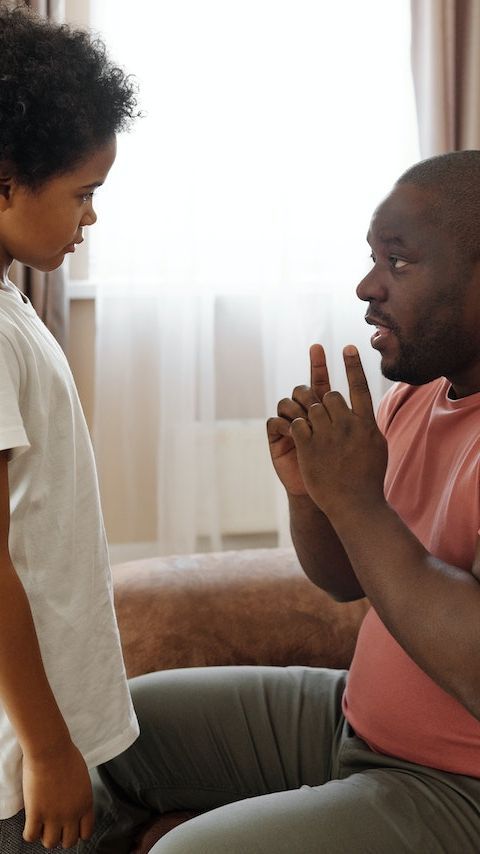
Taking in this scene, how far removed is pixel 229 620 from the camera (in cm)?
150

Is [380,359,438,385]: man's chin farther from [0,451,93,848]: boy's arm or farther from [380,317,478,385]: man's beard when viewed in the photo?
[0,451,93,848]: boy's arm

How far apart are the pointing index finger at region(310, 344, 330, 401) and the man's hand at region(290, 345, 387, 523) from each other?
0.27ft

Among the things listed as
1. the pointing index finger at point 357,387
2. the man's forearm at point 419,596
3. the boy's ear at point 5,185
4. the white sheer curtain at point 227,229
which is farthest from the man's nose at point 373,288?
the white sheer curtain at point 227,229

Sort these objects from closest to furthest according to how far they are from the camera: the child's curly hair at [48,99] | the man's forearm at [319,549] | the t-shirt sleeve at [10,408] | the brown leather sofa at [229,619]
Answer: the t-shirt sleeve at [10,408]
the child's curly hair at [48,99]
the man's forearm at [319,549]
the brown leather sofa at [229,619]

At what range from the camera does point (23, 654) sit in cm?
92

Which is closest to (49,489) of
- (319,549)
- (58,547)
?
(58,547)

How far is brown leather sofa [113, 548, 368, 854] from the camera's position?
58.3 inches

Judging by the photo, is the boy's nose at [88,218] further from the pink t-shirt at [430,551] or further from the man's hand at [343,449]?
the pink t-shirt at [430,551]

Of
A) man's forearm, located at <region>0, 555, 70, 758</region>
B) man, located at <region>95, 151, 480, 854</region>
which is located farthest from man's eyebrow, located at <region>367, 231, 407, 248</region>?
man's forearm, located at <region>0, 555, 70, 758</region>

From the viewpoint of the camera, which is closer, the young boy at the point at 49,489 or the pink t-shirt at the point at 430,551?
the young boy at the point at 49,489

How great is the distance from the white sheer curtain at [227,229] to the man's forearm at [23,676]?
2.16 m

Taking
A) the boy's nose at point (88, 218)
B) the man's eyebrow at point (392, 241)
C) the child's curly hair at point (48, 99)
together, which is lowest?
the man's eyebrow at point (392, 241)

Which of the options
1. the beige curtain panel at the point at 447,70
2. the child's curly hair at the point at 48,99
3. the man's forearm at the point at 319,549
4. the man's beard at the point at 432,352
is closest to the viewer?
the child's curly hair at the point at 48,99

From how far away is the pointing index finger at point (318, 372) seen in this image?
1149mm
